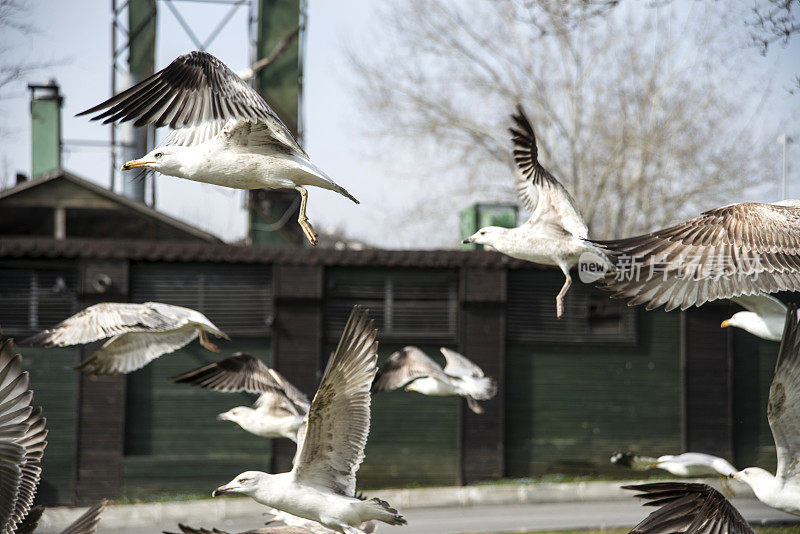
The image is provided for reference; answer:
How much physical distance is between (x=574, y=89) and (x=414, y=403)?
501 inches

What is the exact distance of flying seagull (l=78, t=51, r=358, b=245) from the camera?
12.4ft

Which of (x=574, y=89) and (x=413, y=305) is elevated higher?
(x=574, y=89)

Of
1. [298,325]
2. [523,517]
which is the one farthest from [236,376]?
[298,325]

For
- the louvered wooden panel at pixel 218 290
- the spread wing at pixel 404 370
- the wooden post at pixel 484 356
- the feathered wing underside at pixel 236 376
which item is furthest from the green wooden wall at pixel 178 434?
the feathered wing underside at pixel 236 376

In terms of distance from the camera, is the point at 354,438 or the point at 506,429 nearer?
the point at 354,438

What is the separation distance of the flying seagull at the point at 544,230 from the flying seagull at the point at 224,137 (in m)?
1.68

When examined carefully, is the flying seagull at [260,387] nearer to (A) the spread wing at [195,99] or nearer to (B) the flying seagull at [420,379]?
(B) the flying seagull at [420,379]

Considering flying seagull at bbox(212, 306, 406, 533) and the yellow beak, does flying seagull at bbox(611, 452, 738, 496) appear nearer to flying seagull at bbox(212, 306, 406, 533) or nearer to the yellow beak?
flying seagull at bbox(212, 306, 406, 533)

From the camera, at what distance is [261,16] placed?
1528 centimetres

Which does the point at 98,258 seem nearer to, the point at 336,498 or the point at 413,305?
the point at 413,305

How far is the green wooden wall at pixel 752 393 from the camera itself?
12.4 m

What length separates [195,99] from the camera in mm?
3832

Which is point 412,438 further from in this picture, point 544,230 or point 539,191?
point 544,230

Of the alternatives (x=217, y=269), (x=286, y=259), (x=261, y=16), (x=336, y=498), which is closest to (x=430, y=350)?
(x=286, y=259)
